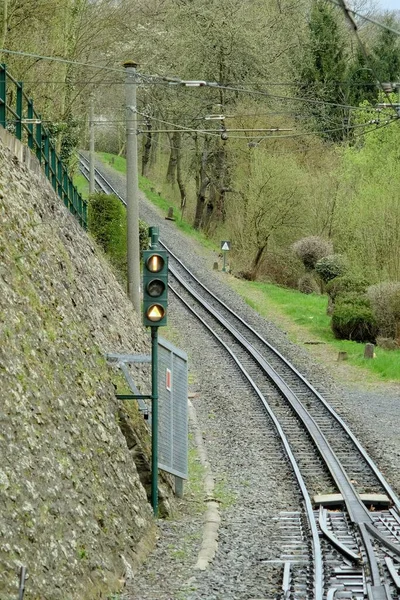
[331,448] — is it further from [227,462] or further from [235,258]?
[235,258]

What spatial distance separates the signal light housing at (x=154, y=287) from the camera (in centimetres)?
1317

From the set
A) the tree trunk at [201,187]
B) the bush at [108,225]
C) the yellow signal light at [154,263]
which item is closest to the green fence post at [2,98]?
the yellow signal light at [154,263]

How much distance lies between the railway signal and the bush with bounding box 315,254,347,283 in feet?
98.8

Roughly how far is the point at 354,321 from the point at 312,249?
12662mm

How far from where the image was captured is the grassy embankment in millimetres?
29031

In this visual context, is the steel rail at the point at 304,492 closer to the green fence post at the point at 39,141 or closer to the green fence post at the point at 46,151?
the green fence post at the point at 46,151

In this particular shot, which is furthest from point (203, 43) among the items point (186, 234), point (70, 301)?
point (70, 301)

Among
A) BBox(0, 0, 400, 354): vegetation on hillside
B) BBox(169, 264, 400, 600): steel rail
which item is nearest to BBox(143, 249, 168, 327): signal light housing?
BBox(169, 264, 400, 600): steel rail

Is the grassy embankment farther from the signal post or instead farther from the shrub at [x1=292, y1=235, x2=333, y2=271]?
the signal post

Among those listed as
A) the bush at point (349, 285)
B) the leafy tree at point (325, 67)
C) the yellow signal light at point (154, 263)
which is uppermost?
the leafy tree at point (325, 67)

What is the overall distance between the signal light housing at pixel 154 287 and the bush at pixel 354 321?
21542mm

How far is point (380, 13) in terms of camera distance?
70.9 m

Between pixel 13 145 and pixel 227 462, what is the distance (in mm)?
6091

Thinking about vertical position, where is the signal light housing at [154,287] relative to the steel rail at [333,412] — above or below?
above
